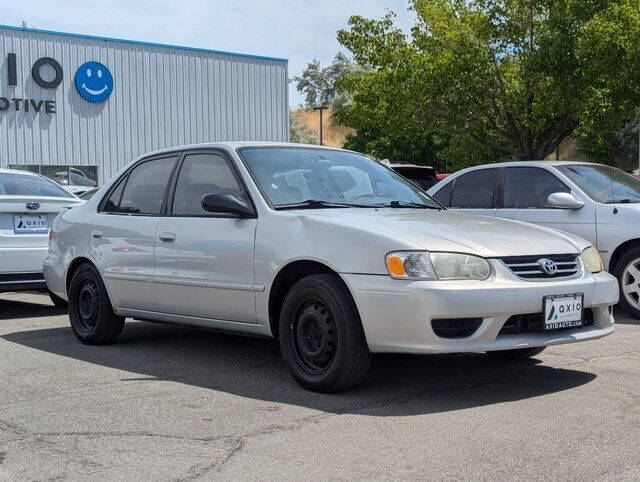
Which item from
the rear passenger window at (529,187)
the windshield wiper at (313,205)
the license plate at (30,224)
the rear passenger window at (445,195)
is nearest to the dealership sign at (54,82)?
the license plate at (30,224)

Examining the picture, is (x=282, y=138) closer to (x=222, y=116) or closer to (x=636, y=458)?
(x=222, y=116)

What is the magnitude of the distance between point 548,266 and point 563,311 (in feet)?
0.89

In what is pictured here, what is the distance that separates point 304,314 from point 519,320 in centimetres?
123

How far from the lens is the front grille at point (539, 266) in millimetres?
5262

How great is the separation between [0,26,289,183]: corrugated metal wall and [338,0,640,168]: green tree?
493 cm

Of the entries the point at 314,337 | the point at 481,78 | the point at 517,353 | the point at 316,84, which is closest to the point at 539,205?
the point at 517,353

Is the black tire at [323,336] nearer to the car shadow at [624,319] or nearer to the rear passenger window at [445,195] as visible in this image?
the car shadow at [624,319]

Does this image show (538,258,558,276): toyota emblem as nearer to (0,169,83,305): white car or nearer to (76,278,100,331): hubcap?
(76,278,100,331): hubcap

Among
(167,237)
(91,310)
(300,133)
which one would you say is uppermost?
(300,133)

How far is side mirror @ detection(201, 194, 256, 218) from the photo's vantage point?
591cm

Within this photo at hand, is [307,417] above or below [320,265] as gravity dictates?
below

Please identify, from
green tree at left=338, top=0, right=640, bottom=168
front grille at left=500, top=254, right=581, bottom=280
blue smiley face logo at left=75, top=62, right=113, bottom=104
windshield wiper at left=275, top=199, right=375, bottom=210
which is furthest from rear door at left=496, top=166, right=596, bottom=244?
blue smiley face logo at left=75, top=62, right=113, bottom=104

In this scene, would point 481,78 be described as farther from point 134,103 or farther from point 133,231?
point 133,231

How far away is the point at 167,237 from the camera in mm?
6523
